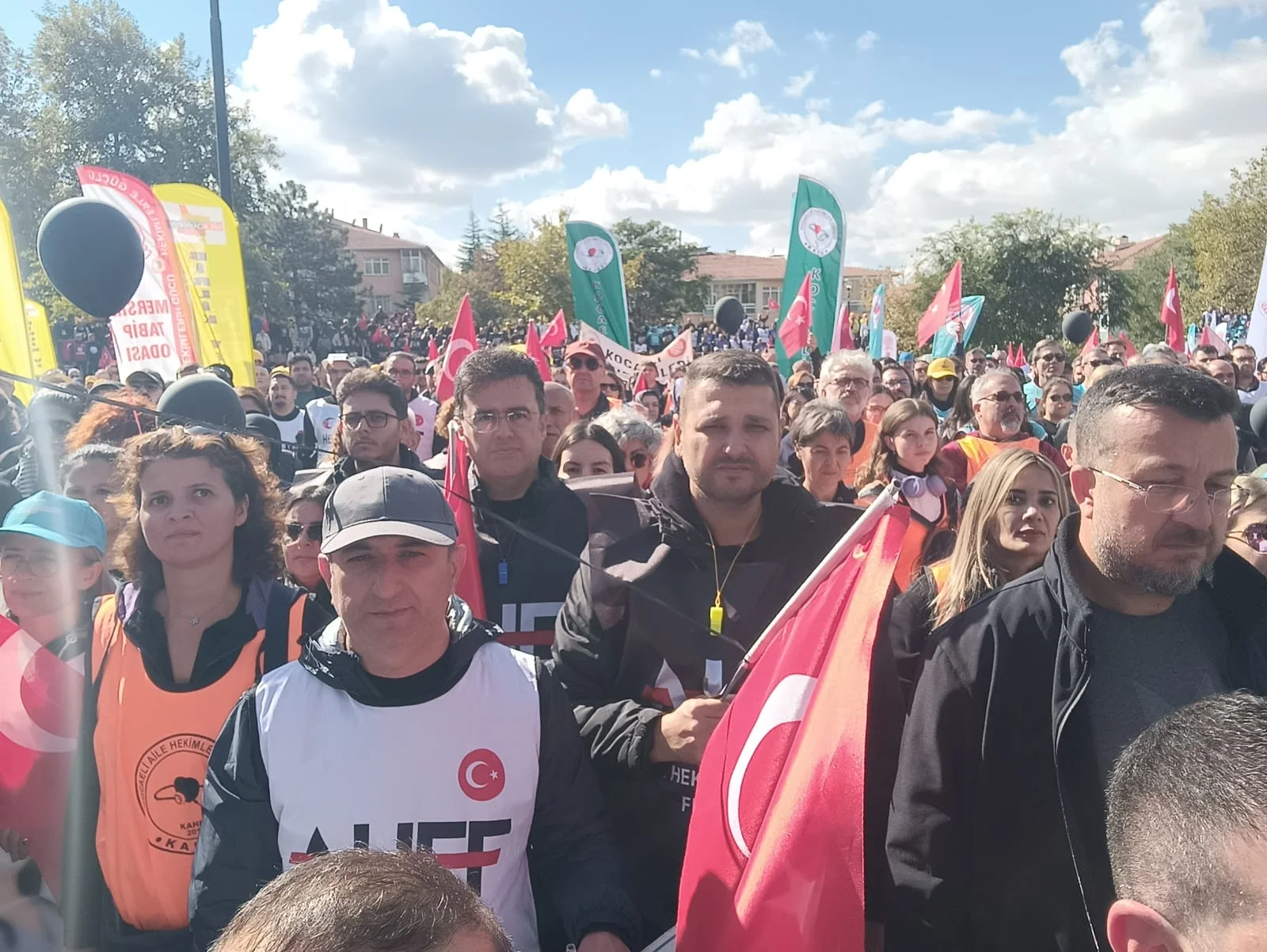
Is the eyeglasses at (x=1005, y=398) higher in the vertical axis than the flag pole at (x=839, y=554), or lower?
higher

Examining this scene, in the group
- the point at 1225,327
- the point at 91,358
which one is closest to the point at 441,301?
the point at 91,358

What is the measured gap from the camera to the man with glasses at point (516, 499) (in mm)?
3178

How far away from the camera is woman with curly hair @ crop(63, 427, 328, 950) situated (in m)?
2.21

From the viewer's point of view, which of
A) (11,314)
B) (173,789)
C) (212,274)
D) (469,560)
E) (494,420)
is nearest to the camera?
(173,789)

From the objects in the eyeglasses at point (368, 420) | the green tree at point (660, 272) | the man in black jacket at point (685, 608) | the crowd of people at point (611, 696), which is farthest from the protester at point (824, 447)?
the green tree at point (660, 272)

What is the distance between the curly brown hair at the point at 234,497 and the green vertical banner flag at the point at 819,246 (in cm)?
927

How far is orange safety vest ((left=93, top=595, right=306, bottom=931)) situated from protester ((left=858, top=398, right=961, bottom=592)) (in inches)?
120

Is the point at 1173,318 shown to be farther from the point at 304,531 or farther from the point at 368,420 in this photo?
the point at 304,531

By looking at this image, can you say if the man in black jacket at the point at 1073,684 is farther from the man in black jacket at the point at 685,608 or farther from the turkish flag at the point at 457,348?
the turkish flag at the point at 457,348

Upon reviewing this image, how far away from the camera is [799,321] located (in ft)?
37.0

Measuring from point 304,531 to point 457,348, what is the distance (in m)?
4.92

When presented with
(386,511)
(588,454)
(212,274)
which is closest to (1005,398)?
(588,454)

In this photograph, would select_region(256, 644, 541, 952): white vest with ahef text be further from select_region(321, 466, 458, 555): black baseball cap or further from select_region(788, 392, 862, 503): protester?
select_region(788, 392, 862, 503): protester

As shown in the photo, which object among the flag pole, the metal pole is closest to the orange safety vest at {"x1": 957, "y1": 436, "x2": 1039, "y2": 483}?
the flag pole
